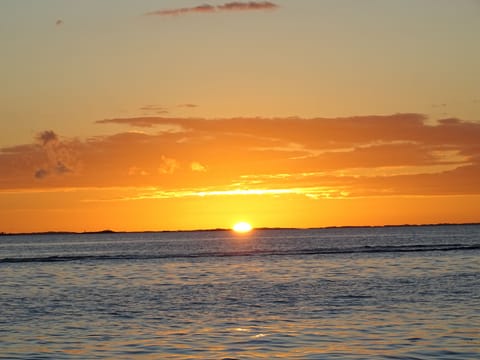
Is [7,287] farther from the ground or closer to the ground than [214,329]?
farther from the ground

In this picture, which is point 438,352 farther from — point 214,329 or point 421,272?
point 421,272

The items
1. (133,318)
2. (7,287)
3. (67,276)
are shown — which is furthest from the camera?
(67,276)

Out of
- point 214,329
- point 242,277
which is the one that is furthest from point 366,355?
point 242,277

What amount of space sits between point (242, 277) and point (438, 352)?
130 ft

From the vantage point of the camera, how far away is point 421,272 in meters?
66.1

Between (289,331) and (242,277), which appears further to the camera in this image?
(242,277)

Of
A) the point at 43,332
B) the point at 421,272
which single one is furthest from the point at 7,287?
the point at 421,272

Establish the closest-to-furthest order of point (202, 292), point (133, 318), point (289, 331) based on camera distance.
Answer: point (289, 331) < point (133, 318) < point (202, 292)

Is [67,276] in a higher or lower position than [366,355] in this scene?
higher

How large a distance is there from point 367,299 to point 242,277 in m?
23.0

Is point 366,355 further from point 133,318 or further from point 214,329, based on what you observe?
point 133,318

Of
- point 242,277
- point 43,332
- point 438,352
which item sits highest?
point 242,277

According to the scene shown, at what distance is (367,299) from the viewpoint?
4462 cm

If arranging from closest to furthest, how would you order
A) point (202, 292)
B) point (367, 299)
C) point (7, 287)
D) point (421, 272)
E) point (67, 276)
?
1. point (367, 299)
2. point (202, 292)
3. point (7, 287)
4. point (421, 272)
5. point (67, 276)
